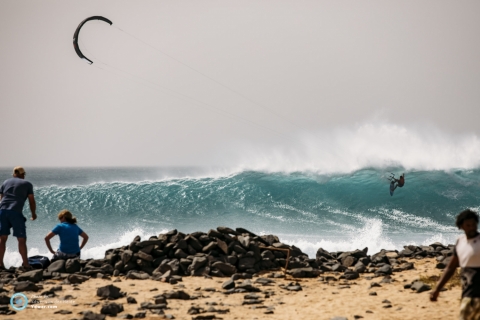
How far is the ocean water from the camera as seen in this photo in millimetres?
19984

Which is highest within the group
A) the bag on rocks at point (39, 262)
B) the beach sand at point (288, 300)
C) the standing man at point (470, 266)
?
the standing man at point (470, 266)

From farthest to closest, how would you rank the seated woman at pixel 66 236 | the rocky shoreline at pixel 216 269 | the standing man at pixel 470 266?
the seated woman at pixel 66 236 → the rocky shoreline at pixel 216 269 → the standing man at pixel 470 266

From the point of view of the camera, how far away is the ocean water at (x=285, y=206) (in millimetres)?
19984

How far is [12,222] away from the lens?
922 cm

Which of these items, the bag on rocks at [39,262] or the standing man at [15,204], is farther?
the bag on rocks at [39,262]

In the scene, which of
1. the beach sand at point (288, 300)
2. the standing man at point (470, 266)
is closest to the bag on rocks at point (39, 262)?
the beach sand at point (288, 300)

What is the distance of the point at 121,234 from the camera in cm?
2027

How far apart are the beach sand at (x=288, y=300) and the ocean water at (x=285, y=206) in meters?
8.25

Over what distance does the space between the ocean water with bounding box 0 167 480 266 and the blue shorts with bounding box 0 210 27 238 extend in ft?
25.5

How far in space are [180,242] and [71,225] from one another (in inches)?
85.7

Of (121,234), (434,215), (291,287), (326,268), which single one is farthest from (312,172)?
(291,287)

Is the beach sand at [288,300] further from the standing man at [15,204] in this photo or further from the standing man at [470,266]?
the standing man at [470,266]

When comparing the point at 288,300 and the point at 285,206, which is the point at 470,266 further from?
the point at 285,206

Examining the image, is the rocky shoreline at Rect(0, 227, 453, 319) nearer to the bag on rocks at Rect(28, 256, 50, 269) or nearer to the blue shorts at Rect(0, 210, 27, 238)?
the bag on rocks at Rect(28, 256, 50, 269)
